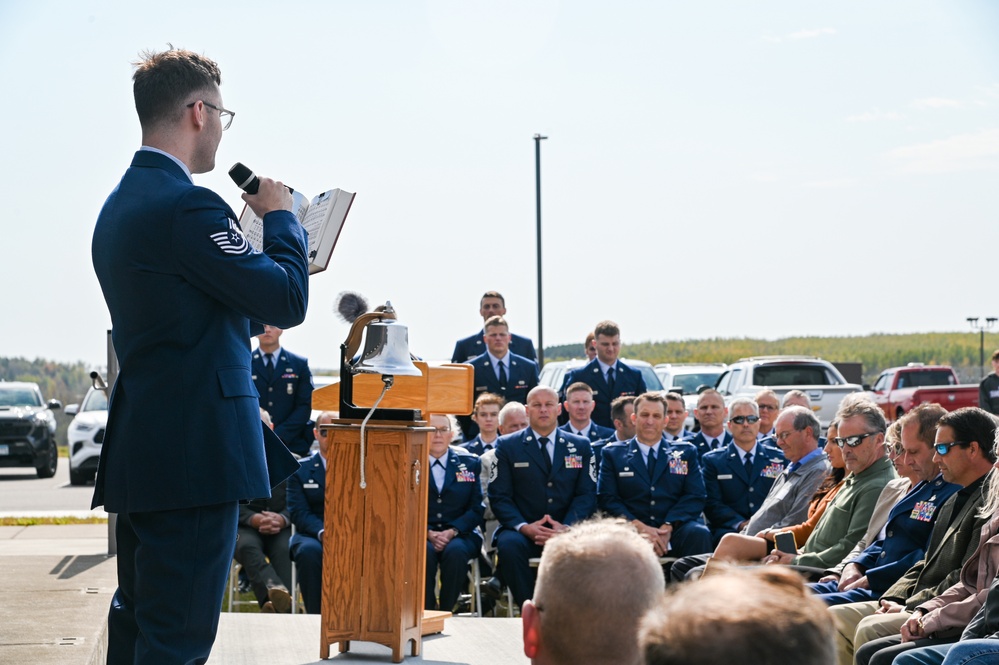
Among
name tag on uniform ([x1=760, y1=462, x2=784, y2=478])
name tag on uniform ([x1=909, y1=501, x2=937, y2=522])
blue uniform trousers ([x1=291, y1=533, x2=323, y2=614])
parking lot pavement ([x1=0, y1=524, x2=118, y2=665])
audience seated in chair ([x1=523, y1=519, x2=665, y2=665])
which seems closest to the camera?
audience seated in chair ([x1=523, y1=519, x2=665, y2=665])

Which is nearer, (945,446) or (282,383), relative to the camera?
(945,446)

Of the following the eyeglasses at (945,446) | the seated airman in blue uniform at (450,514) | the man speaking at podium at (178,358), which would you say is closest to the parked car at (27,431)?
the seated airman in blue uniform at (450,514)

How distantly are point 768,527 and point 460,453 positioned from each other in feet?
7.09

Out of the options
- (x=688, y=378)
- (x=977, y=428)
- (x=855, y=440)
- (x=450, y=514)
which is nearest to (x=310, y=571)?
(x=450, y=514)

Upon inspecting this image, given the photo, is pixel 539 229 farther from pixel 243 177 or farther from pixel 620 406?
pixel 243 177

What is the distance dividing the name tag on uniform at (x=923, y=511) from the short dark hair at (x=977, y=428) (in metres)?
0.45

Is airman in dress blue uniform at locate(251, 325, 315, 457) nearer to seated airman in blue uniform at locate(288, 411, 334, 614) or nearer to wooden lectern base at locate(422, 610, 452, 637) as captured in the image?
seated airman in blue uniform at locate(288, 411, 334, 614)

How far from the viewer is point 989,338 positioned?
47062 millimetres

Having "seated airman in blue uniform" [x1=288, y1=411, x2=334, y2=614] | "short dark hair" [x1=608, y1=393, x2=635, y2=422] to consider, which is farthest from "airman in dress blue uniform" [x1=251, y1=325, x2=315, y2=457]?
"short dark hair" [x1=608, y1=393, x2=635, y2=422]

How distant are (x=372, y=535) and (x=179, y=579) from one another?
1.73m

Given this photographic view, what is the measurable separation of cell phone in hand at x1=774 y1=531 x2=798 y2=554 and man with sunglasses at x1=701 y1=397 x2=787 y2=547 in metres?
2.11

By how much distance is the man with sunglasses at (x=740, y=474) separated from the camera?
27.0 ft

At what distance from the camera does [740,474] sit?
825 cm

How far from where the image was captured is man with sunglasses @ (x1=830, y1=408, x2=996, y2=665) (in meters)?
4.61
